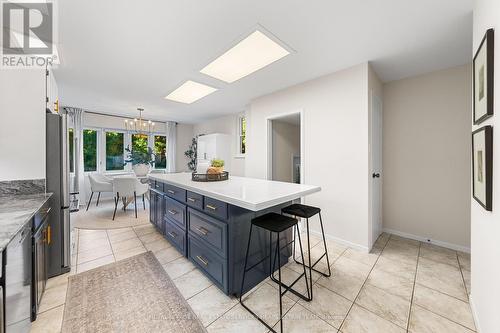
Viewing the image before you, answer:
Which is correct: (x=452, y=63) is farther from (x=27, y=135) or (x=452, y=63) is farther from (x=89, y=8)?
(x=27, y=135)

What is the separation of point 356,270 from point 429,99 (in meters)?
2.57

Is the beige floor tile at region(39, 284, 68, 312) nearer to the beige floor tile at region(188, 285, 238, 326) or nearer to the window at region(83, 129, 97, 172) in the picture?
the beige floor tile at region(188, 285, 238, 326)

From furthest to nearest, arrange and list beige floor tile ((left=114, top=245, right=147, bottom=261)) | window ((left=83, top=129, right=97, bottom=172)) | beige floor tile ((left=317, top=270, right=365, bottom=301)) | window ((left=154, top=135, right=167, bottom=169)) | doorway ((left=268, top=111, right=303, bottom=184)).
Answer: window ((left=154, top=135, right=167, bottom=169)) → window ((left=83, top=129, right=97, bottom=172)) → doorway ((left=268, top=111, right=303, bottom=184)) → beige floor tile ((left=114, top=245, right=147, bottom=261)) → beige floor tile ((left=317, top=270, right=365, bottom=301))

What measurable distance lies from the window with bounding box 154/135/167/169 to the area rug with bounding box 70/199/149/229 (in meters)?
2.29

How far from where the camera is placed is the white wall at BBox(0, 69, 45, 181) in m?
1.80

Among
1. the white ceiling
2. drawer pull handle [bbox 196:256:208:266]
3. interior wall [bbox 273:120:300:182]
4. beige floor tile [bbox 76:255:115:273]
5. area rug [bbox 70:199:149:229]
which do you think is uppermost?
the white ceiling

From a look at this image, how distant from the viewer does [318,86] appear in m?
2.95

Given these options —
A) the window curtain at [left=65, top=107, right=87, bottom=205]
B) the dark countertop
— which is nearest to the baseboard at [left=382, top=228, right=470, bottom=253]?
the dark countertop

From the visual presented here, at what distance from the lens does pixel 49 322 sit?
4.64 ft

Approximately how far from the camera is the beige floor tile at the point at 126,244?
102 inches

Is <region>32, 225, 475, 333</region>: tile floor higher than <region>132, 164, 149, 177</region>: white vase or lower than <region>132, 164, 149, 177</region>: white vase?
lower

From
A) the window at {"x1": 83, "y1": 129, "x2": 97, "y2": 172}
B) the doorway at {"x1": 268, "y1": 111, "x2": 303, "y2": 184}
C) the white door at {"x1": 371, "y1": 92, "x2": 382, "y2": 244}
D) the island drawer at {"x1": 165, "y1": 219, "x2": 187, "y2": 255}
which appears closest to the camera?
the island drawer at {"x1": 165, "y1": 219, "x2": 187, "y2": 255}

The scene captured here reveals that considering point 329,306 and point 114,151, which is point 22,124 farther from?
point 114,151

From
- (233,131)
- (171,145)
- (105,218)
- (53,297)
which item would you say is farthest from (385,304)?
(171,145)
